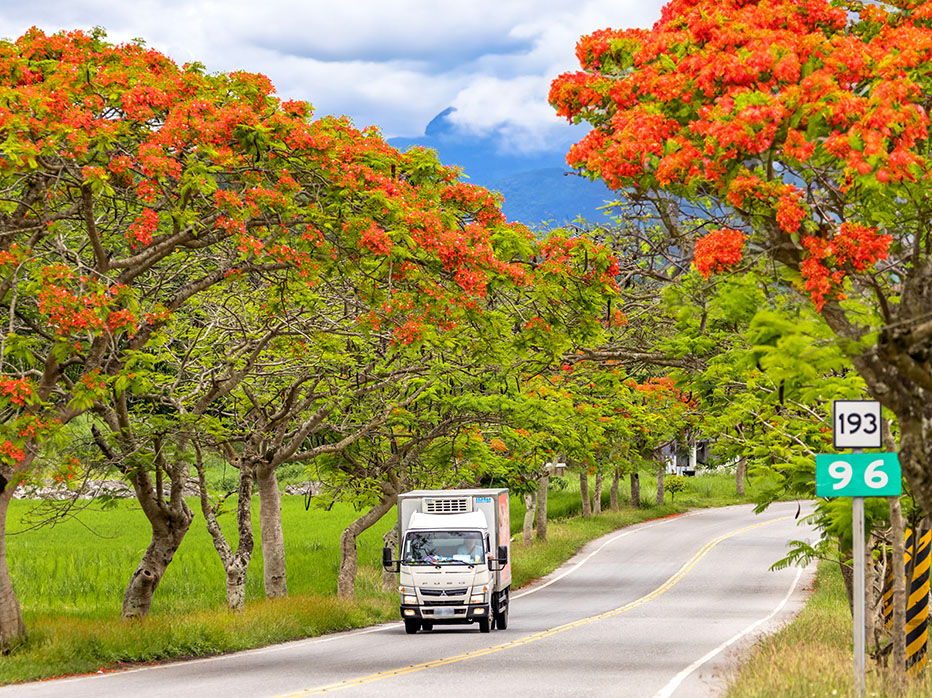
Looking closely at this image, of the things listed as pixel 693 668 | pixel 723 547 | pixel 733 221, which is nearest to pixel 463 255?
pixel 733 221

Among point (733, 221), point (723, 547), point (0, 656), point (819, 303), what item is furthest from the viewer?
point (723, 547)

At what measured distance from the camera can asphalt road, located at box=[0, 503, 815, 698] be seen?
50.3ft

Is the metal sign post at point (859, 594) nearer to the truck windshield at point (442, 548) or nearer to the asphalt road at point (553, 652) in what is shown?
the asphalt road at point (553, 652)

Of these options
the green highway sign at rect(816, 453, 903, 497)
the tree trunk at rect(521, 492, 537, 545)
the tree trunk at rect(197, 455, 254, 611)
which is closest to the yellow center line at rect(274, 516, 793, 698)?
the tree trunk at rect(197, 455, 254, 611)

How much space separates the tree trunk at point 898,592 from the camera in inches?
494

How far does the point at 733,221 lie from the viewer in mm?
11844

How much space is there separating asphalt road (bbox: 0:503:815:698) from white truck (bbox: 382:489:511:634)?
23.4 inches

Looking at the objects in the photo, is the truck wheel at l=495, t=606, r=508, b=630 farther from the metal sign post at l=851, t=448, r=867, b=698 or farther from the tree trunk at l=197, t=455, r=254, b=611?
the metal sign post at l=851, t=448, r=867, b=698

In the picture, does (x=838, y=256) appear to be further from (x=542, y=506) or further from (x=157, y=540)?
(x=542, y=506)

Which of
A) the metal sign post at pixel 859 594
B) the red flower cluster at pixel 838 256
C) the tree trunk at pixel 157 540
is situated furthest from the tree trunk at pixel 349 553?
the red flower cluster at pixel 838 256

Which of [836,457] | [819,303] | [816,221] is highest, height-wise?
[816,221]

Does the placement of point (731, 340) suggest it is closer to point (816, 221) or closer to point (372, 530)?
point (816, 221)

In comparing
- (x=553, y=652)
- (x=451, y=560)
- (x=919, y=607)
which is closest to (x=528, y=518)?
(x=451, y=560)

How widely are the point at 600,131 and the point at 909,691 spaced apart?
6695mm
